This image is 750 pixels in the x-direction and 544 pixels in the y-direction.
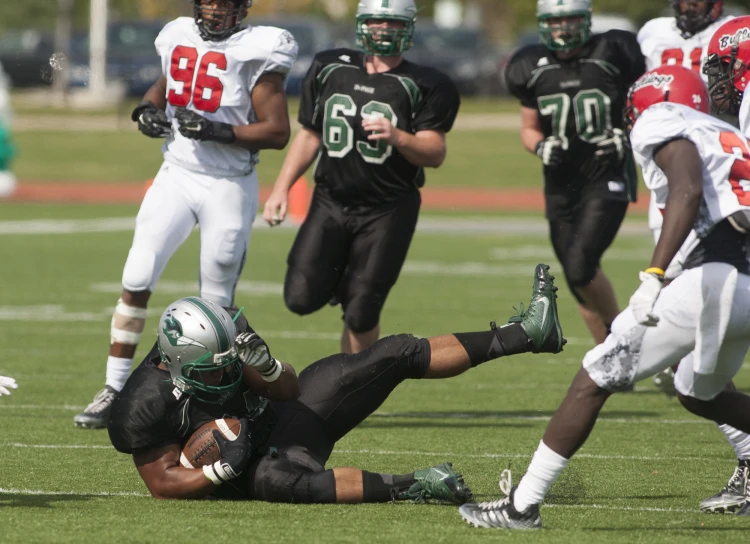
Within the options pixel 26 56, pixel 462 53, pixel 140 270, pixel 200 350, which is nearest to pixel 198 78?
pixel 140 270

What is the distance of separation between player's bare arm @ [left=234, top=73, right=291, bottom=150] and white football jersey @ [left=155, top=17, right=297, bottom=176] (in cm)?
5

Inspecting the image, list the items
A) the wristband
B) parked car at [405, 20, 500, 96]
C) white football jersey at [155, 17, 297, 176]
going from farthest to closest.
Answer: parked car at [405, 20, 500, 96] < white football jersey at [155, 17, 297, 176] < the wristband

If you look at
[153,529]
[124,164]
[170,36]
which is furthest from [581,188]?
[124,164]

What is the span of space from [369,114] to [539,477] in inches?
109

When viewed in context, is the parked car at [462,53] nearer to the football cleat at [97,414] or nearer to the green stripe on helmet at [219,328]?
the football cleat at [97,414]

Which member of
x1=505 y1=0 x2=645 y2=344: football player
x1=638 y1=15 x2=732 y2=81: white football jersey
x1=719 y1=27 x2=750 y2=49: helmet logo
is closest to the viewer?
x1=719 y1=27 x2=750 y2=49: helmet logo

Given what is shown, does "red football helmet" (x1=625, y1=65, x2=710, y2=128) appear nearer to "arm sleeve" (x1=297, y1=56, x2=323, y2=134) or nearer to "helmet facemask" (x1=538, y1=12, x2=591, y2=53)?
"arm sleeve" (x1=297, y1=56, x2=323, y2=134)

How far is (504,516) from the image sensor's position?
14.6ft

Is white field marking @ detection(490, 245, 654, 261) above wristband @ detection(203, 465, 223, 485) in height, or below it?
below

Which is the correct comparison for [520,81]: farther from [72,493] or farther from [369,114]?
[72,493]

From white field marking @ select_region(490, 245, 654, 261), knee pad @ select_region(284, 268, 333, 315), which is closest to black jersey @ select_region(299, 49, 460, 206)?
knee pad @ select_region(284, 268, 333, 315)

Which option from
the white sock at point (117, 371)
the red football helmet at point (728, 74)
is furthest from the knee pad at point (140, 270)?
the red football helmet at point (728, 74)

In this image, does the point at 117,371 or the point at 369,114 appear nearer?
the point at 117,371

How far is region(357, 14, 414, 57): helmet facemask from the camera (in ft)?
21.9
